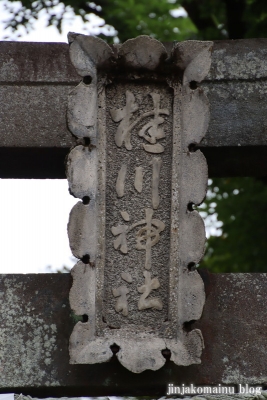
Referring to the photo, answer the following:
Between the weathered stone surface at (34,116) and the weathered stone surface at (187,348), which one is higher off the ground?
the weathered stone surface at (34,116)

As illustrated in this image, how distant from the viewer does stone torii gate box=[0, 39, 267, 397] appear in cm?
395

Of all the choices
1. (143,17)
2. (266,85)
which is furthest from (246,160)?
(143,17)

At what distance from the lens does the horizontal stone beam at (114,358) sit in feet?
12.9

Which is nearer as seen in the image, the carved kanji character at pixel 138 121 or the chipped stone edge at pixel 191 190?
the chipped stone edge at pixel 191 190

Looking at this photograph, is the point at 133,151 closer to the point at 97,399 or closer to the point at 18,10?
the point at 97,399

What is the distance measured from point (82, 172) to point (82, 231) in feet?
0.88

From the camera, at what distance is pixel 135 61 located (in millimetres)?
4109

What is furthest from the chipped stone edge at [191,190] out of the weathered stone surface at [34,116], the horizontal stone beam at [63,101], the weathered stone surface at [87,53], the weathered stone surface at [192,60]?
the weathered stone surface at [34,116]

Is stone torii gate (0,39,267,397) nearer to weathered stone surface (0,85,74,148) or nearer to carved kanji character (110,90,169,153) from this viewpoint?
weathered stone surface (0,85,74,148)

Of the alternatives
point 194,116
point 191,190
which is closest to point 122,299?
point 191,190

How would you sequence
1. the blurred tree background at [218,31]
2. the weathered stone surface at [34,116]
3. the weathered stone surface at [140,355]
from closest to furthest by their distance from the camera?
the weathered stone surface at [140,355]
the weathered stone surface at [34,116]
the blurred tree background at [218,31]

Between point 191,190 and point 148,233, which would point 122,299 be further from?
point 191,190

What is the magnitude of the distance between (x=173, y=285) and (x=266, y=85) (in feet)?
3.64

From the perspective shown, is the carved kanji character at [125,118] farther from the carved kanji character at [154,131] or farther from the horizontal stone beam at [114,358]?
the horizontal stone beam at [114,358]
